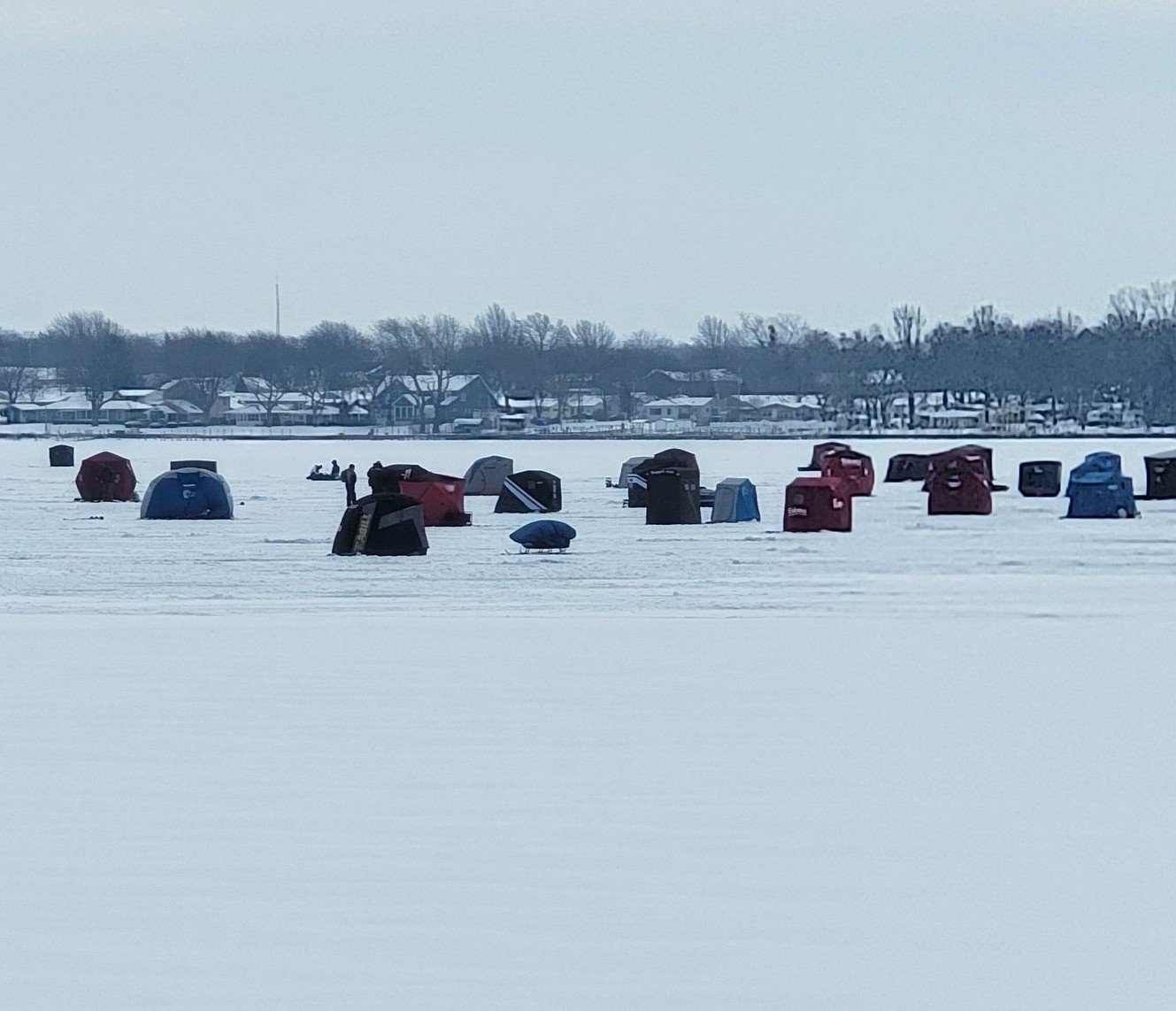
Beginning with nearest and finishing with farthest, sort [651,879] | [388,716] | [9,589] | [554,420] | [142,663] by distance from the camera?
1. [651,879]
2. [388,716]
3. [142,663]
4. [9,589]
5. [554,420]

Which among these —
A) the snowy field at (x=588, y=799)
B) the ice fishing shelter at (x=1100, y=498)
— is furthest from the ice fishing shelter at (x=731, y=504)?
the snowy field at (x=588, y=799)

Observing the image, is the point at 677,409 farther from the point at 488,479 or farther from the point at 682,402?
the point at 488,479

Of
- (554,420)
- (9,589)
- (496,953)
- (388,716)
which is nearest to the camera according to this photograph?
(496,953)

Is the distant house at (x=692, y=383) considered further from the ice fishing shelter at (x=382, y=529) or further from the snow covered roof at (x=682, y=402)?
the ice fishing shelter at (x=382, y=529)

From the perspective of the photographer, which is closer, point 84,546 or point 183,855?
point 183,855

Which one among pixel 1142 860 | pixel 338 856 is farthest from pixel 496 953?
pixel 1142 860

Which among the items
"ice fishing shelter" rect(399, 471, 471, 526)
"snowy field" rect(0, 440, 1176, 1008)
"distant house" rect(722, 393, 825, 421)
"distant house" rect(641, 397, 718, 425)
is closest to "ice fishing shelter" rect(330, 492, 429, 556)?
"snowy field" rect(0, 440, 1176, 1008)

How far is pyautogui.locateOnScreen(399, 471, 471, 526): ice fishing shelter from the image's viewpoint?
33469 millimetres

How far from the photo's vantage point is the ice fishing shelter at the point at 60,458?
6793cm

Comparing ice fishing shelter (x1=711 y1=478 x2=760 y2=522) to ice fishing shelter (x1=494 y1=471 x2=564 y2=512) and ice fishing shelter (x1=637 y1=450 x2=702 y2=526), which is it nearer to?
ice fishing shelter (x1=637 y1=450 x2=702 y2=526)

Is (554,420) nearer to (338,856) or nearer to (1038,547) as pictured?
(1038,547)

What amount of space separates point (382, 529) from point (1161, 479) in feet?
66.6

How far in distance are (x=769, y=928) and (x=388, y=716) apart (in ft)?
16.8

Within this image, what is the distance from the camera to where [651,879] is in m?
7.62
